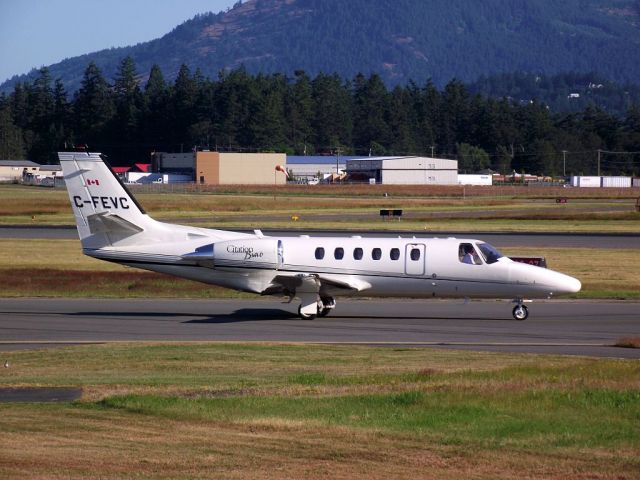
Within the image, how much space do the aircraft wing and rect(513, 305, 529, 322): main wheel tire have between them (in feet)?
12.9

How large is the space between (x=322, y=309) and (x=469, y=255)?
4.24 m

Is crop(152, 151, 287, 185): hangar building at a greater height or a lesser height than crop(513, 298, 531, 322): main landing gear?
greater

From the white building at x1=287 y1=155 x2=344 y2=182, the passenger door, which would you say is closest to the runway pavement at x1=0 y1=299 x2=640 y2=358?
the passenger door

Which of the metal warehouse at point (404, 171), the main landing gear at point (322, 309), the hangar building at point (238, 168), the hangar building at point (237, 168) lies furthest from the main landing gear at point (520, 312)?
the metal warehouse at point (404, 171)

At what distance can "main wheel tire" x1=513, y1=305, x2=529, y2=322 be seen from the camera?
2722 cm

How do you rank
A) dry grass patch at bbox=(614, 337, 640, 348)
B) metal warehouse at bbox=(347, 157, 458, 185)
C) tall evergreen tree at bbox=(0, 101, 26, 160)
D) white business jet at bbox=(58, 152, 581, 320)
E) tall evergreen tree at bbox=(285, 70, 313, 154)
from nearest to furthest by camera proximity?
dry grass patch at bbox=(614, 337, 640, 348)
white business jet at bbox=(58, 152, 581, 320)
metal warehouse at bbox=(347, 157, 458, 185)
tall evergreen tree at bbox=(0, 101, 26, 160)
tall evergreen tree at bbox=(285, 70, 313, 154)

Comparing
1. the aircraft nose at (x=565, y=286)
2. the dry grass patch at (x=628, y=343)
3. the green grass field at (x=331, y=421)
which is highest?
the aircraft nose at (x=565, y=286)

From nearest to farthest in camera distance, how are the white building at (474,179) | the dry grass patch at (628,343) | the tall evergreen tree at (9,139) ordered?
1. the dry grass patch at (628,343)
2. the white building at (474,179)
3. the tall evergreen tree at (9,139)

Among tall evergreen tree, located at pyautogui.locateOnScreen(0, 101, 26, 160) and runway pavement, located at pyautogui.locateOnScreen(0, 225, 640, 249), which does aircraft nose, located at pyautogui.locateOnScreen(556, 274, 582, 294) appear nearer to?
runway pavement, located at pyautogui.locateOnScreen(0, 225, 640, 249)

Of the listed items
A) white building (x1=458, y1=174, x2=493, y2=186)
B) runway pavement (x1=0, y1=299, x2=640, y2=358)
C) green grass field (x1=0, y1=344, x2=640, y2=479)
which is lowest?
runway pavement (x1=0, y1=299, x2=640, y2=358)

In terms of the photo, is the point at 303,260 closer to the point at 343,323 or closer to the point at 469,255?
the point at 343,323

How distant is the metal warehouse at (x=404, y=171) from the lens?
14850 centimetres

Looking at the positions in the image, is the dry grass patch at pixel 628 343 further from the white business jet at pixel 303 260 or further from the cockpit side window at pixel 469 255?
the cockpit side window at pixel 469 255

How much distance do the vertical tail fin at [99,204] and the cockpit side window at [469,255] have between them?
8515 mm
